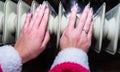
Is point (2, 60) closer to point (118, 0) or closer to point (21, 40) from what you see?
point (21, 40)

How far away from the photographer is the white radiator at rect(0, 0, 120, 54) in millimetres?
670

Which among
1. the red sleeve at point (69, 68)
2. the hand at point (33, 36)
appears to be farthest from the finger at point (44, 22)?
the red sleeve at point (69, 68)

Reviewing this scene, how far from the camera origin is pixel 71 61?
1.88 feet

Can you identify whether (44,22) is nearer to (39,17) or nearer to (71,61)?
(39,17)

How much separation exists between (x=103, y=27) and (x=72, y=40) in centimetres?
10

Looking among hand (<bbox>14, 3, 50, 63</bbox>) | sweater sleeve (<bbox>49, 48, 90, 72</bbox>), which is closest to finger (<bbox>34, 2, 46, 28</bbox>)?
hand (<bbox>14, 3, 50, 63</bbox>)

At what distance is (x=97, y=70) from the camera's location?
0.90 metres

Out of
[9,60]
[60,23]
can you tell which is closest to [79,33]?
[60,23]

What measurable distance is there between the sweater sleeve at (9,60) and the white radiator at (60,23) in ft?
0.36

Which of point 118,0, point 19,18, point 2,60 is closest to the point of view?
point 2,60

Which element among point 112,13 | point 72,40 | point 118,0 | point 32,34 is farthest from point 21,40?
point 118,0

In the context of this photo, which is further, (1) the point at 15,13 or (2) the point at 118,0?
(2) the point at 118,0

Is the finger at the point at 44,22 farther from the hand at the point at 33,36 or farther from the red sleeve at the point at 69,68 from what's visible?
the red sleeve at the point at 69,68

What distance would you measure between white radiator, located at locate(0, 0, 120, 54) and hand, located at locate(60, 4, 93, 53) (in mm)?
39
